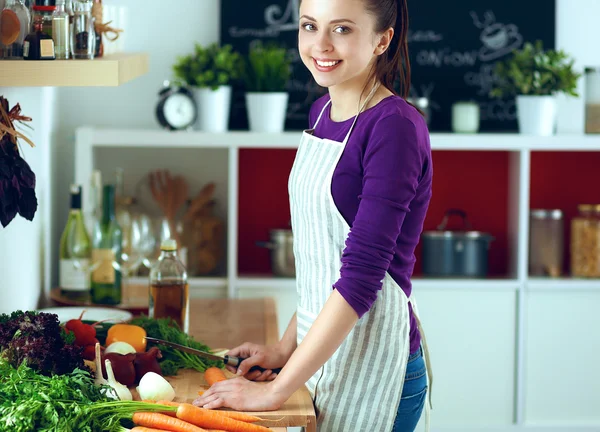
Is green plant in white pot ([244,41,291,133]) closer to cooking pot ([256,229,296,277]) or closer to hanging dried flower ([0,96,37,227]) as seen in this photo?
cooking pot ([256,229,296,277])

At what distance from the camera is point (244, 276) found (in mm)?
3488

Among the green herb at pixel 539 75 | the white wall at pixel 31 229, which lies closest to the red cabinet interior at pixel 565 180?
the green herb at pixel 539 75

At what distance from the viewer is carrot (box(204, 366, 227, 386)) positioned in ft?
6.08

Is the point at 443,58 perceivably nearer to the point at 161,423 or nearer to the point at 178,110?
the point at 178,110

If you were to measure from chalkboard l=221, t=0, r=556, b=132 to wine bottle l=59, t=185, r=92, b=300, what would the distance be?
0.99 m

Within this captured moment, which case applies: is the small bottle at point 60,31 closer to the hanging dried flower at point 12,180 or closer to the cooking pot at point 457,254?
the hanging dried flower at point 12,180

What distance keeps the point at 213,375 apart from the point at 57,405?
511 mm

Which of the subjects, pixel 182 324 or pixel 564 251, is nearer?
pixel 182 324

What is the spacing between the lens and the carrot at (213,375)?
1855 mm

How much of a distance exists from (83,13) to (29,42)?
206 mm

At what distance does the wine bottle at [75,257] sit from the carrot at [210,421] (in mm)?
1177

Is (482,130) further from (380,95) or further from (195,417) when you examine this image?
(195,417)

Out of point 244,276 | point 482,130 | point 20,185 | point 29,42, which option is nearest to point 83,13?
point 29,42

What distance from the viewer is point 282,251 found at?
3.40 metres
